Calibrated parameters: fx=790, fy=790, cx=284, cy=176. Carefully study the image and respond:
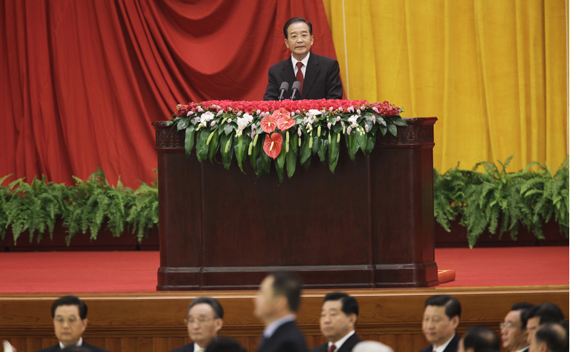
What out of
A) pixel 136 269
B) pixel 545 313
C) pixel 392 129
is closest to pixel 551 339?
pixel 545 313

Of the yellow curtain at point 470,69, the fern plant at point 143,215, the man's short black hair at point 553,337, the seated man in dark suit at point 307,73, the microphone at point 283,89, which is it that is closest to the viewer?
the man's short black hair at point 553,337

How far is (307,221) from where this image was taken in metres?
4.23

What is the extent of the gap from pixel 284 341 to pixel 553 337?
1.13 meters

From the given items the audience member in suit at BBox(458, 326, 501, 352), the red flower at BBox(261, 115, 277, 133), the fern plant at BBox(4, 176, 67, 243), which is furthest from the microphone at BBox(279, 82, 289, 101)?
the fern plant at BBox(4, 176, 67, 243)

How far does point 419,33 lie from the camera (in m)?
7.59

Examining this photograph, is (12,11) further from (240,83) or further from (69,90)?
(240,83)

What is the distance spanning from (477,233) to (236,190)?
2701 mm

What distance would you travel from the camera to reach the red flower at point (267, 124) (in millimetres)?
4098

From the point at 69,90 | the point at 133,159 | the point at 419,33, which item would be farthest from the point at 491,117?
the point at 69,90

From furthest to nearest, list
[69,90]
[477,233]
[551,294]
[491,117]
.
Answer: [69,90]
[491,117]
[477,233]
[551,294]

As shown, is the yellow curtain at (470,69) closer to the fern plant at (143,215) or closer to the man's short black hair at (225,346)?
the fern plant at (143,215)

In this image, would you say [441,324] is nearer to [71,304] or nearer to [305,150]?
[305,150]

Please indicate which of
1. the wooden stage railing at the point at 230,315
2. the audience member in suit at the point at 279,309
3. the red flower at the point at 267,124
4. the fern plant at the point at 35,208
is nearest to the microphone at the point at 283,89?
the red flower at the point at 267,124

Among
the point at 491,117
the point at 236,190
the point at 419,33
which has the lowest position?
the point at 236,190
